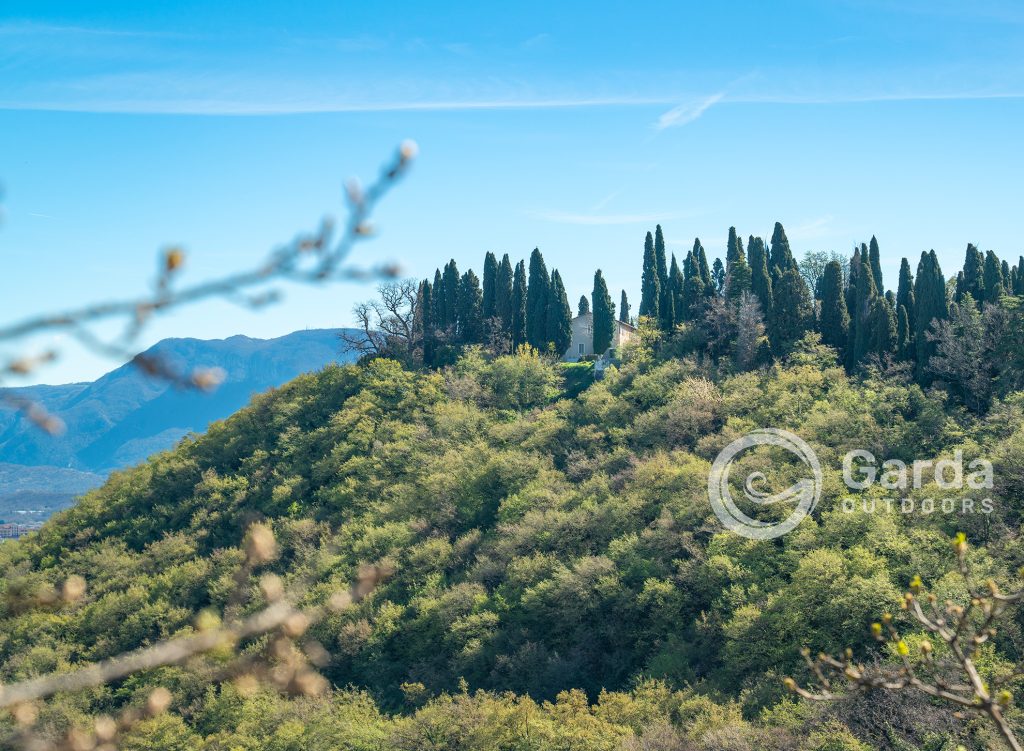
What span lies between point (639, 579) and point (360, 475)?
18.5 m

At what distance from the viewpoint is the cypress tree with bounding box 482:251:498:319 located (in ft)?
185

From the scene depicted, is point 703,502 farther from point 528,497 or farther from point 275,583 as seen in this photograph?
point 275,583

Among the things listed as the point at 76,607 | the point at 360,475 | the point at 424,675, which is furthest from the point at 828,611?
the point at 76,607

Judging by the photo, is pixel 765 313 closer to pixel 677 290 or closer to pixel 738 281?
pixel 738 281

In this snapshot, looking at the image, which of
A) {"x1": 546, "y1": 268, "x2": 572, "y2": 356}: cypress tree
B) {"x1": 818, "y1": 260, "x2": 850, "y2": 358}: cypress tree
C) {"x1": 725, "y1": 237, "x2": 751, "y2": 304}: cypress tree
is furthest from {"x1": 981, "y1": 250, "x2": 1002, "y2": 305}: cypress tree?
{"x1": 546, "y1": 268, "x2": 572, "y2": 356}: cypress tree

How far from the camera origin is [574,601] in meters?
29.6

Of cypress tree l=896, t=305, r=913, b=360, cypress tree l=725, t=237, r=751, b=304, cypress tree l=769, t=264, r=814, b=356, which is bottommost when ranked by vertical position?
cypress tree l=896, t=305, r=913, b=360

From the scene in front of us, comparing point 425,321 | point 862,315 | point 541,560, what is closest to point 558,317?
point 425,321

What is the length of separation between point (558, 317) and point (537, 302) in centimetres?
177

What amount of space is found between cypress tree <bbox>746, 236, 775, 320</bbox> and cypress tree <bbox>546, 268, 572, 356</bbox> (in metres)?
12.6

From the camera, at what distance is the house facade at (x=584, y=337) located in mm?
54500

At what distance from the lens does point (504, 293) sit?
183 ft

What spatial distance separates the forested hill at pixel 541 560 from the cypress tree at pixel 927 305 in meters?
2.02

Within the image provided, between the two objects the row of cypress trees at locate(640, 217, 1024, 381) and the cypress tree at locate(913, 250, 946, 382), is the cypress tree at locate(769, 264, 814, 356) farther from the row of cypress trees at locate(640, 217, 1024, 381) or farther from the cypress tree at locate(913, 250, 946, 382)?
the cypress tree at locate(913, 250, 946, 382)
